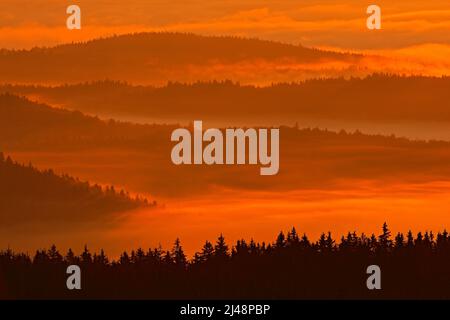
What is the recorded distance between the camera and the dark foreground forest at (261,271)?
97.8 m

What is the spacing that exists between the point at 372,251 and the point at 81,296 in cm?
2537

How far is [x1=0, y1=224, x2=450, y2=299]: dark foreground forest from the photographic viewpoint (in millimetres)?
97812

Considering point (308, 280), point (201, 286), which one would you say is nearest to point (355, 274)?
point (308, 280)

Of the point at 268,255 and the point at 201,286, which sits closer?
the point at 201,286

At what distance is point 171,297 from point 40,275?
15.4 metres

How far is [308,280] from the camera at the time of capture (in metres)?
101

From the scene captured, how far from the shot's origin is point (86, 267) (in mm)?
106562

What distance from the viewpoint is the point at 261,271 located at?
10044 cm
